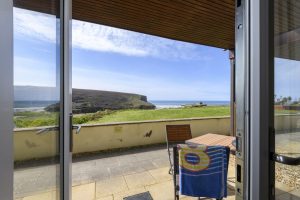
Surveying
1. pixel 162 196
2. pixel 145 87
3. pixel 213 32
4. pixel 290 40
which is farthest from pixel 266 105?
pixel 145 87

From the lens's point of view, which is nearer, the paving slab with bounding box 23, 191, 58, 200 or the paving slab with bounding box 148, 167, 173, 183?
the paving slab with bounding box 23, 191, 58, 200

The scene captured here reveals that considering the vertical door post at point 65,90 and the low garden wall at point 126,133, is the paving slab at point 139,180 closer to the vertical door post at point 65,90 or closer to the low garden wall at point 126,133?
the low garden wall at point 126,133

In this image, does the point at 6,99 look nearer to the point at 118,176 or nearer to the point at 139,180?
the point at 139,180

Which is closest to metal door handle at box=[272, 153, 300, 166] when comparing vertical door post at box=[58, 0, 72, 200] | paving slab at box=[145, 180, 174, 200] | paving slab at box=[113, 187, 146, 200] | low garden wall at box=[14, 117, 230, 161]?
vertical door post at box=[58, 0, 72, 200]

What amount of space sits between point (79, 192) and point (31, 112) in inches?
87.0

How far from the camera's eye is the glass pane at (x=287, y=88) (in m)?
0.87

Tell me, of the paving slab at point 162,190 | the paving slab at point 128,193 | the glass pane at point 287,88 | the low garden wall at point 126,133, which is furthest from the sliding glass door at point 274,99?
the low garden wall at point 126,133

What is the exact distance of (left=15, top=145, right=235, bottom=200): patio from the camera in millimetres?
2754

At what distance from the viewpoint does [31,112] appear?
1110 millimetres

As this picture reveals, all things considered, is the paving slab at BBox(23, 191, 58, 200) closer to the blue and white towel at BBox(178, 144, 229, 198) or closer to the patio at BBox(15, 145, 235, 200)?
the patio at BBox(15, 145, 235, 200)

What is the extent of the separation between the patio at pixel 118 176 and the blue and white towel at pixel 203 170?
949 millimetres

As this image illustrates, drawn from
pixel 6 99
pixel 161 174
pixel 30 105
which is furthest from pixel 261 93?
pixel 161 174

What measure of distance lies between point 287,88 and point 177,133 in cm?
247

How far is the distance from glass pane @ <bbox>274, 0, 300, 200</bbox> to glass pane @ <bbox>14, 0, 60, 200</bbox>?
110cm
